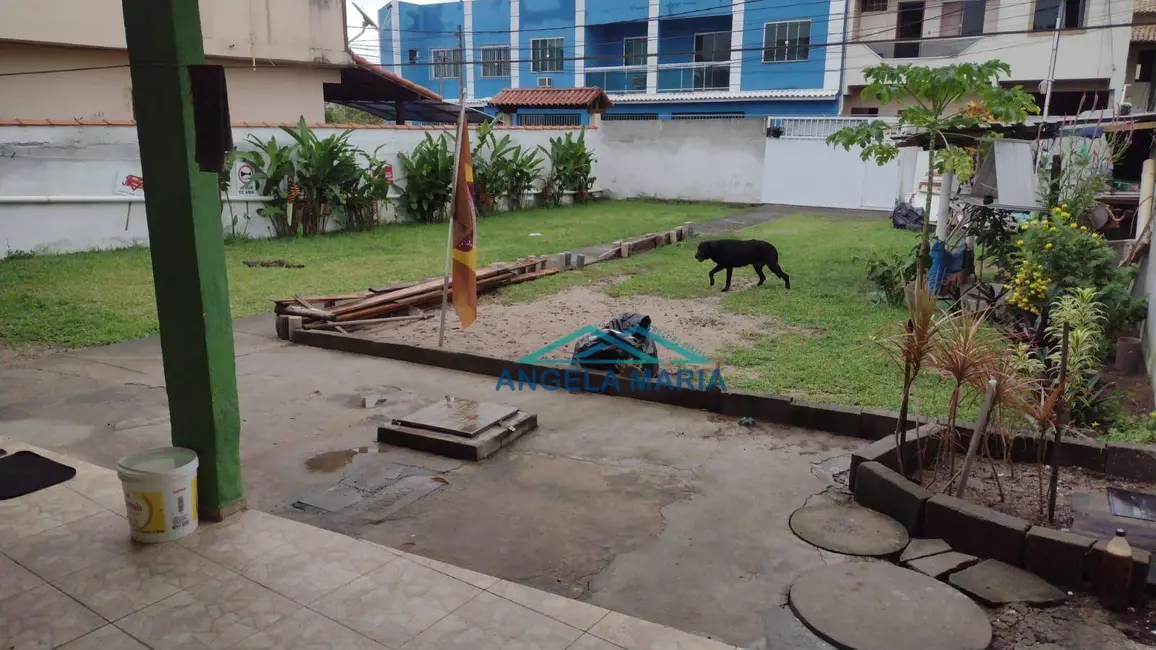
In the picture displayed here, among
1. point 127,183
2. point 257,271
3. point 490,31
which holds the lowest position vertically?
A: point 257,271

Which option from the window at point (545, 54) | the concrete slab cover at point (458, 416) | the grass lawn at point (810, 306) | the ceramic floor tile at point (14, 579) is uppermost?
the window at point (545, 54)

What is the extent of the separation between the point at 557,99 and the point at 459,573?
22452mm

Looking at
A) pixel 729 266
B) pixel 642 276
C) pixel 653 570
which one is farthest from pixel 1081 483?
pixel 642 276

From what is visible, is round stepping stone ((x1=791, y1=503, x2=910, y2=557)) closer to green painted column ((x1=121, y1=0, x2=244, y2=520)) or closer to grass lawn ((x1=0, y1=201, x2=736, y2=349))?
green painted column ((x1=121, y1=0, x2=244, y2=520))

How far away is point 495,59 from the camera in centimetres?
3594

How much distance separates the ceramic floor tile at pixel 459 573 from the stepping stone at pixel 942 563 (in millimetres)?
2130

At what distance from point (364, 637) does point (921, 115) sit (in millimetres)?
8073

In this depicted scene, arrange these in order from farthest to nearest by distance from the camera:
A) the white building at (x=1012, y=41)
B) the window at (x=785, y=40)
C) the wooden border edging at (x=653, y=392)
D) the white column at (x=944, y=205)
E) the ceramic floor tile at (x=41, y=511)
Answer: the window at (x=785, y=40) < the white building at (x=1012, y=41) < the white column at (x=944, y=205) < the wooden border edging at (x=653, y=392) < the ceramic floor tile at (x=41, y=511)

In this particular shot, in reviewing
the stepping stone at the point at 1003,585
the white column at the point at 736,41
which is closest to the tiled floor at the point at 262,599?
the stepping stone at the point at 1003,585

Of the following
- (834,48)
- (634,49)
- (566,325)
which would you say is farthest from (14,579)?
(634,49)

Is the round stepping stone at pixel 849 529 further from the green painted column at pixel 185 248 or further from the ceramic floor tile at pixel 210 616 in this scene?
the green painted column at pixel 185 248

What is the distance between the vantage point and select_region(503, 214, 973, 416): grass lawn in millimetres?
6738

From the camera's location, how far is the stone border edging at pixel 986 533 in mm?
3785

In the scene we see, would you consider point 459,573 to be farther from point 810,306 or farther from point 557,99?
point 557,99
